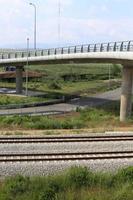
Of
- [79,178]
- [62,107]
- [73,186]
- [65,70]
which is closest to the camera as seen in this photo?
[73,186]

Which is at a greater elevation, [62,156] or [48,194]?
[62,156]

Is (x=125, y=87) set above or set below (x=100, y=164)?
above

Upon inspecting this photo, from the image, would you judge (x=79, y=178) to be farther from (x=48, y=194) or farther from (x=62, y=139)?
(x=62, y=139)

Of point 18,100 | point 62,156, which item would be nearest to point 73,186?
point 62,156

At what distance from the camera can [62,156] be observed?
24.2 metres

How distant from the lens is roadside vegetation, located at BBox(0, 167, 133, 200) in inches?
698

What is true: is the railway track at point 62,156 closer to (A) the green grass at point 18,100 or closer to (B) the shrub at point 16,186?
(B) the shrub at point 16,186

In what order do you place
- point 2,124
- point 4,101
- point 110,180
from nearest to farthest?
point 110,180 < point 2,124 < point 4,101

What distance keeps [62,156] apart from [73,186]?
16.3ft

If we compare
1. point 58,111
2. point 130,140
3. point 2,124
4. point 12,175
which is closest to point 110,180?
point 12,175

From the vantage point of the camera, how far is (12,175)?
21438 mm

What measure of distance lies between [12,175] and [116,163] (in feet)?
16.9

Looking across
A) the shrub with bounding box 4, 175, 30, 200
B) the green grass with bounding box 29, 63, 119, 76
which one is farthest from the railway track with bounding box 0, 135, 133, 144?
the green grass with bounding box 29, 63, 119, 76

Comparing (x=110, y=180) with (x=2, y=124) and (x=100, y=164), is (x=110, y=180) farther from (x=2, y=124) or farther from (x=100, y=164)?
(x=2, y=124)
